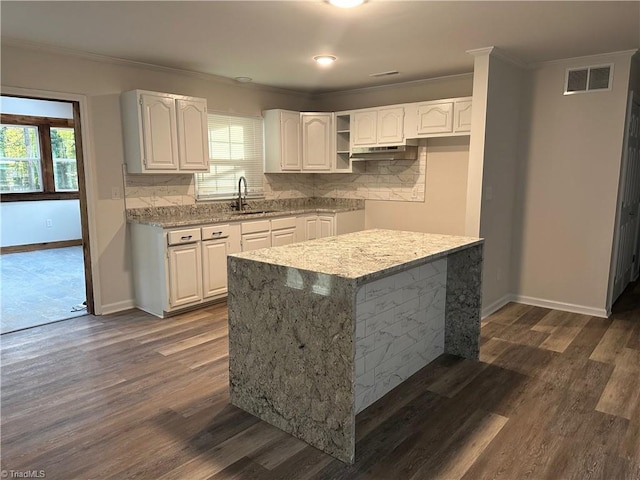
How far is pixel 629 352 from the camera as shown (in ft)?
11.4

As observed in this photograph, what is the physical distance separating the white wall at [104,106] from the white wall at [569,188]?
145 inches

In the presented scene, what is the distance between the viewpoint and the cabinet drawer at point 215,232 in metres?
4.48

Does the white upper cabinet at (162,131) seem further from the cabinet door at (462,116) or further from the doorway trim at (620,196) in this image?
the doorway trim at (620,196)

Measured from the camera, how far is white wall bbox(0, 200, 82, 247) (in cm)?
752

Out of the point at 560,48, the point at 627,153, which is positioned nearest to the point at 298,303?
the point at 560,48

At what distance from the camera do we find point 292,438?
2387 millimetres

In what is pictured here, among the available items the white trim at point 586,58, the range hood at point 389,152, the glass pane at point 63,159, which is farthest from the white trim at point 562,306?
the glass pane at point 63,159

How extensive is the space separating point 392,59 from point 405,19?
3.76ft

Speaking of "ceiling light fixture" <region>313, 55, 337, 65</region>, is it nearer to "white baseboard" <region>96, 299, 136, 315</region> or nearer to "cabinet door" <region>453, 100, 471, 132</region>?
"cabinet door" <region>453, 100, 471, 132</region>

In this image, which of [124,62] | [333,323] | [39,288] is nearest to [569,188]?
[333,323]

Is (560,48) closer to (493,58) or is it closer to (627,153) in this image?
(493,58)

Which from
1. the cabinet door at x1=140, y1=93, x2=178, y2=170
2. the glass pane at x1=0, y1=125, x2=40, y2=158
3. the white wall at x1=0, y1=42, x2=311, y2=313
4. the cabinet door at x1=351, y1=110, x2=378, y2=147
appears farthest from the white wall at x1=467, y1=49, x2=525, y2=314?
the glass pane at x1=0, y1=125, x2=40, y2=158

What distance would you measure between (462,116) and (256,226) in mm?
2469

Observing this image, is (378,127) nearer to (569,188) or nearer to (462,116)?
(462,116)
